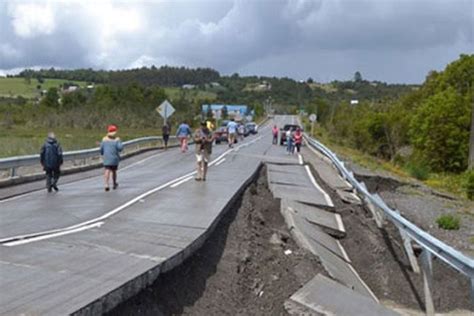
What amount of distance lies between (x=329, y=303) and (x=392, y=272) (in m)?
5.50

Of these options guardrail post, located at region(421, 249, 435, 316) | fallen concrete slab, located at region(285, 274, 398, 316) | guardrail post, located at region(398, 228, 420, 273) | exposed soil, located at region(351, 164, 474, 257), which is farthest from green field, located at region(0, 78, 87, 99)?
fallen concrete slab, located at region(285, 274, 398, 316)

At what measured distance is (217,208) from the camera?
14.7m

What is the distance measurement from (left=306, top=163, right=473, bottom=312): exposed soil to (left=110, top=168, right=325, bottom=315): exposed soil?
5.43 feet

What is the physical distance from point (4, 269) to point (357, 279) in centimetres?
649

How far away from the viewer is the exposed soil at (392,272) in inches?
479

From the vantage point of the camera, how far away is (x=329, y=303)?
8648mm

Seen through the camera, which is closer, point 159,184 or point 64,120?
point 159,184

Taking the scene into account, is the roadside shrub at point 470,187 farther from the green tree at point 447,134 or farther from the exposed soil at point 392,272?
the green tree at point 447,134

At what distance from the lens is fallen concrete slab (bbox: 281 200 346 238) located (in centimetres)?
1627

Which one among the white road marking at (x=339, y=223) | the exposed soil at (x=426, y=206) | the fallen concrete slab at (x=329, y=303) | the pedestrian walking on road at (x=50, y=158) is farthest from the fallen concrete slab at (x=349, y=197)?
the fallen concrete slab at (x=329, y=303)

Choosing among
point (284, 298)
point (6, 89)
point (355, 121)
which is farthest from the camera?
point (6, 89)

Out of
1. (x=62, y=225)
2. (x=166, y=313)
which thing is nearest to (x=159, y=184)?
(x=62, y=225)

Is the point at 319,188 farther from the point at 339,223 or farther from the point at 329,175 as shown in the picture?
the point at 339,223

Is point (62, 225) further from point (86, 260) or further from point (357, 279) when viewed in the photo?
point (357, 279)
